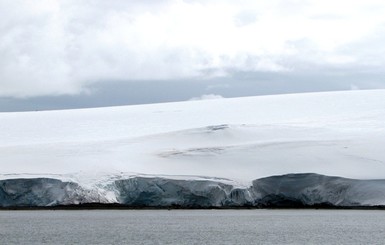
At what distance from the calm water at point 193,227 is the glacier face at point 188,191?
12.1 inches

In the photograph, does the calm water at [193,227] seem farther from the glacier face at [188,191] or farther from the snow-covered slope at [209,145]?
the snow-covered slope at [209,145]

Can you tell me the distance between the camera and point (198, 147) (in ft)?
Result: 90.4

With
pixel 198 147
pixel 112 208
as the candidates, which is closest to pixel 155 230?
pixel 112 208

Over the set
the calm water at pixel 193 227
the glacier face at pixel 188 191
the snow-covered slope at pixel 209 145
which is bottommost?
the calm water at pixel 193 227

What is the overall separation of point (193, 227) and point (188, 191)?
2.94 m

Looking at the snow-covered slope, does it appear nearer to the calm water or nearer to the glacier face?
the glacier face

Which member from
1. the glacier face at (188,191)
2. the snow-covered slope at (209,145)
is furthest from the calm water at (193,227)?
the snow-covered slope at (209,145)

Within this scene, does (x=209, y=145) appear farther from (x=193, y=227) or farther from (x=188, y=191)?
(x=193, y=227)

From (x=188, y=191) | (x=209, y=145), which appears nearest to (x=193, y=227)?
(x=188, y=191)

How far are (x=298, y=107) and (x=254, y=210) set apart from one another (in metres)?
14.3

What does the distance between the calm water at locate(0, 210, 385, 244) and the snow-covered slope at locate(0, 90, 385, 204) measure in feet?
3.40

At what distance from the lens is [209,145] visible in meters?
28.0

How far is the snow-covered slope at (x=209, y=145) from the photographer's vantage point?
24.6m

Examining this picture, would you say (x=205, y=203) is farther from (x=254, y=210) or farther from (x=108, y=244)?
(x=108, y=244)
